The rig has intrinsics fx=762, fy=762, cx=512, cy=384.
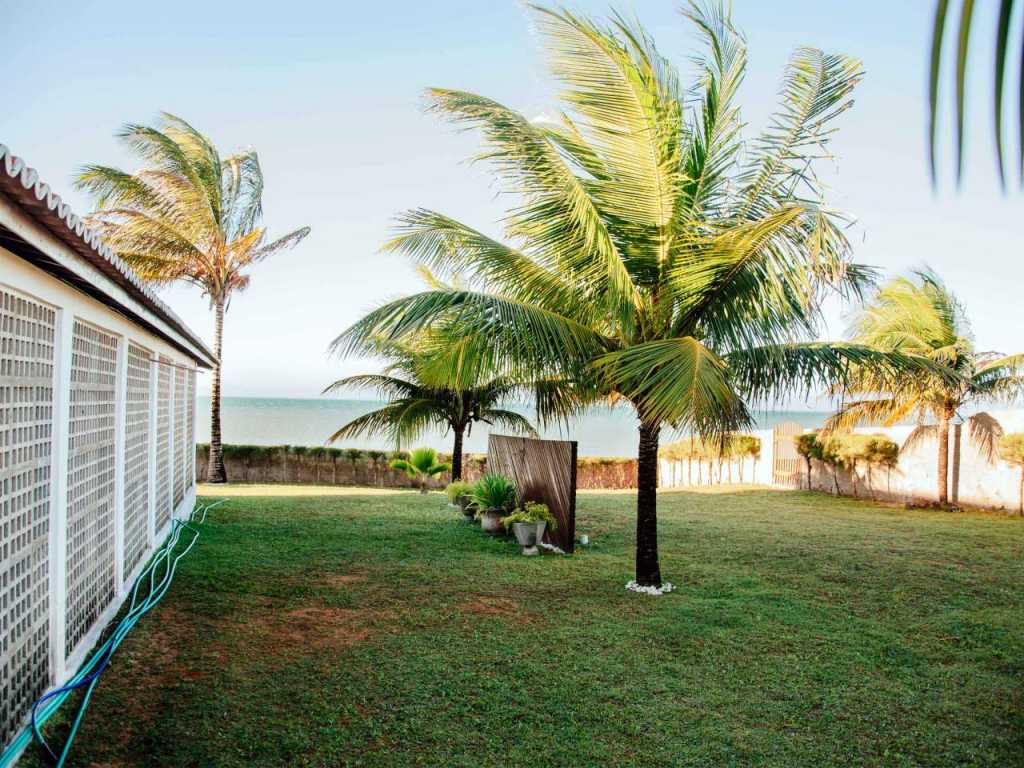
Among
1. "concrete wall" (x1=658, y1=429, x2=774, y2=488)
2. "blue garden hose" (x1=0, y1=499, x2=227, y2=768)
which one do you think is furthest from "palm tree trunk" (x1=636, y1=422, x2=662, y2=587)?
"concrete wall" (x1=658, y1=429, x2=774, y2=488)

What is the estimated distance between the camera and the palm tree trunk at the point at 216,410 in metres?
18.1

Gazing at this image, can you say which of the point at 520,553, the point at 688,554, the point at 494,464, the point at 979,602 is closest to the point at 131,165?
the point at 494,464

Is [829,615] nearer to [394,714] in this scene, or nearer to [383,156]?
[394,714]

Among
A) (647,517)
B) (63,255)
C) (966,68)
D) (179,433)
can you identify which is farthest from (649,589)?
(966,68)

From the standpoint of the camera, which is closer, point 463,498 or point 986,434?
point 463,498

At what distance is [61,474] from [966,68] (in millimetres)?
5072

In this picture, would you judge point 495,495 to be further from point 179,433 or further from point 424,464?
point 424,464

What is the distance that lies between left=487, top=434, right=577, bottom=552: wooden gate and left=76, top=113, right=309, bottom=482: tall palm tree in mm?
7525

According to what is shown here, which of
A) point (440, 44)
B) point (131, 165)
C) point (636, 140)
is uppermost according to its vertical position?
point (440, 44)

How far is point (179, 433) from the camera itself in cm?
1155

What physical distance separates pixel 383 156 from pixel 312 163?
A: 4643 mm

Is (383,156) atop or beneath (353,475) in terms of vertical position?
atop

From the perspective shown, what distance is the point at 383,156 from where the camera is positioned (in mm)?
27609

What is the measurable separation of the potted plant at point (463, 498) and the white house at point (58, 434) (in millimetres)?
5951
